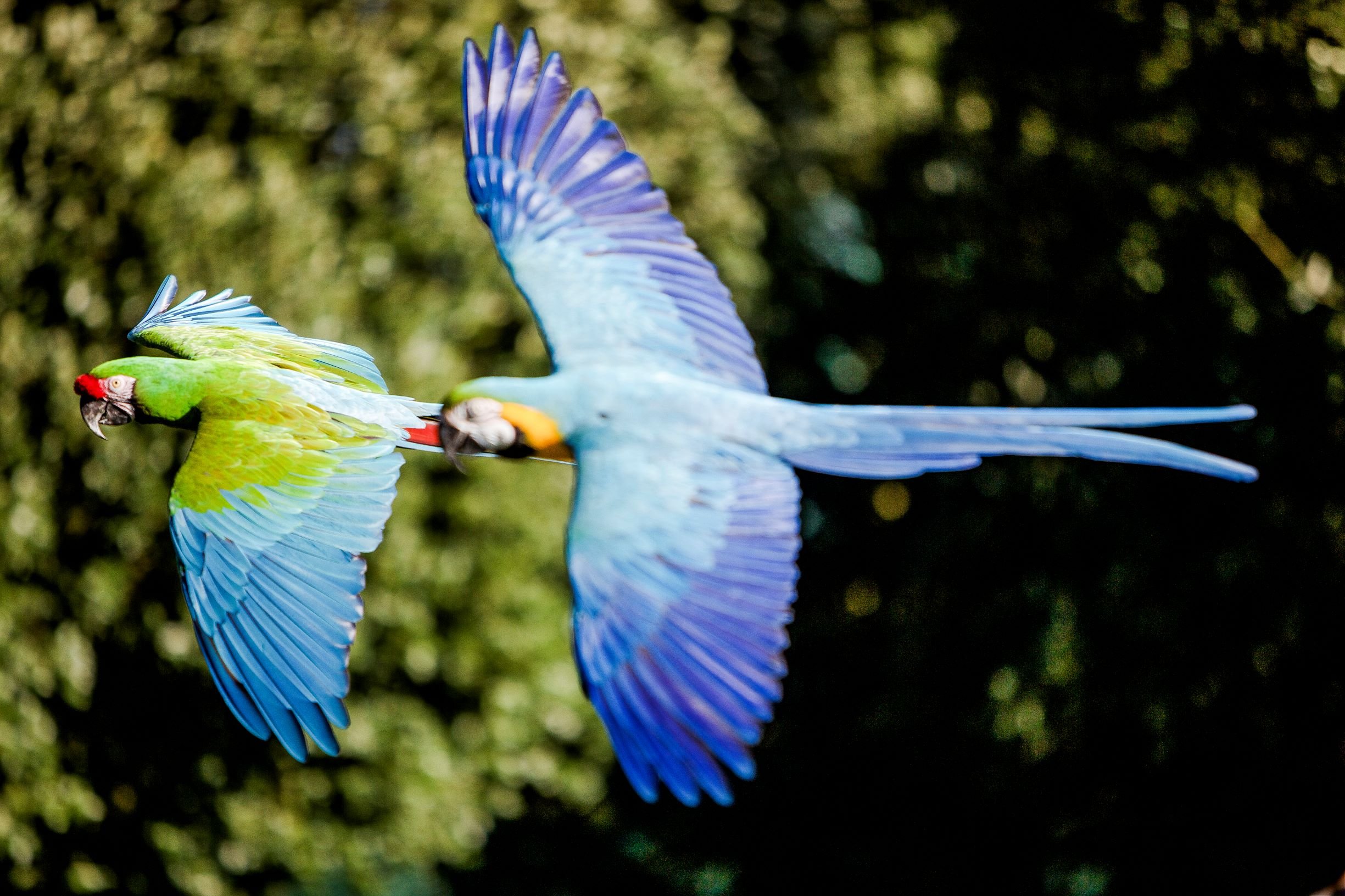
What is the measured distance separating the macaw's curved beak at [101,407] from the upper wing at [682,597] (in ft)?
1.84

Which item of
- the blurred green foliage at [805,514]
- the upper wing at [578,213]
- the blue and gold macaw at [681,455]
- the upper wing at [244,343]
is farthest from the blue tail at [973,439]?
the blurred green foliage at [805,514]

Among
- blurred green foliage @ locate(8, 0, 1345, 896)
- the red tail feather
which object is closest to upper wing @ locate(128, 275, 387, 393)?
the red tail feather

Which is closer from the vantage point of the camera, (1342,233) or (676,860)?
(1342,233)

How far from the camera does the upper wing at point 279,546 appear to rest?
1.14 meters

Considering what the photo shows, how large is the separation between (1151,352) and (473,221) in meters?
1.74

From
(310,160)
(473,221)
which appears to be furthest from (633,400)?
(310,160)

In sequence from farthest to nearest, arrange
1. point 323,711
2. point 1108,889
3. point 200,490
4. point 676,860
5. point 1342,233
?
point 676,860 → point 1108,889 → point 1342,233 → point 200,490 → point 323,711

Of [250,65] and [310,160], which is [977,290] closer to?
[310,160]

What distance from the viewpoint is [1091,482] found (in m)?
2.82

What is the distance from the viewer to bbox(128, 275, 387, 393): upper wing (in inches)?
54.6

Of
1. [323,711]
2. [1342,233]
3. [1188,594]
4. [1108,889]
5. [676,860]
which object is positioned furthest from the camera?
[676,860]

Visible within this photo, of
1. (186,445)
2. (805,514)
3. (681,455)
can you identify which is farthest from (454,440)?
(805,514)

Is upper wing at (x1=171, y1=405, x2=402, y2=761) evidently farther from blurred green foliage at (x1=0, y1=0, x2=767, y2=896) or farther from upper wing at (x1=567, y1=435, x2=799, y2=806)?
blurred green foliage at (x1=0, y1=0, x2=767, y2=896)

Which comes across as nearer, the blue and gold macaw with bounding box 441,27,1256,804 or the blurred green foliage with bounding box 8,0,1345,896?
the blue and gold macaw with bounding box 441,27,1256,804
